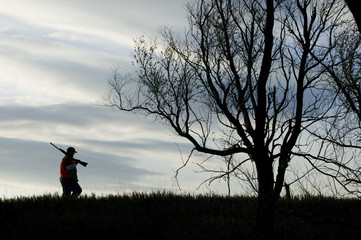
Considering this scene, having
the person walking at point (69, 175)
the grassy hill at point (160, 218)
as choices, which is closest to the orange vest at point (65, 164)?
the person walking at point (69, 175)

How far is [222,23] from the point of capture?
1374cm

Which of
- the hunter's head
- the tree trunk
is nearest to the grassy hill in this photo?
the tree trunk

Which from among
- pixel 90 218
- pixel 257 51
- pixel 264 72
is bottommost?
pixel 90 218

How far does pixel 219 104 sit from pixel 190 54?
3270 millimetres

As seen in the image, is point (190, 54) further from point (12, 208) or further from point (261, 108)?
point (12, 208)

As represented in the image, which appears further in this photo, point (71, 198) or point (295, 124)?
point (71, 198)

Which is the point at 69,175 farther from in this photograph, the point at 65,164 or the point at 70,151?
the point at 70,151

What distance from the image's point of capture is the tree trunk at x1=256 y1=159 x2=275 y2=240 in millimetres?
11203

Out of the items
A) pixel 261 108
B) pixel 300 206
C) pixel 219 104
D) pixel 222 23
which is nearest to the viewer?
pixel 261 108

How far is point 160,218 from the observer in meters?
13.5

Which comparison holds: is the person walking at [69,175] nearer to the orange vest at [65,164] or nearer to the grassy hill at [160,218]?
the orange vest at [65,164]

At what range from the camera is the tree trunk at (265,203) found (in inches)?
441

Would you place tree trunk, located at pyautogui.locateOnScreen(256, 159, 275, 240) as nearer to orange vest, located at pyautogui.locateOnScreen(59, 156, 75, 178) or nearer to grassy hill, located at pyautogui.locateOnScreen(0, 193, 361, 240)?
grassy hill, located at pyautogui.locateOnScreen(0, 193, 361, 240)

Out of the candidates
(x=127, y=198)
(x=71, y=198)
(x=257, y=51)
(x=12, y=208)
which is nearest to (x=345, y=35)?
(x=257, y=51)
